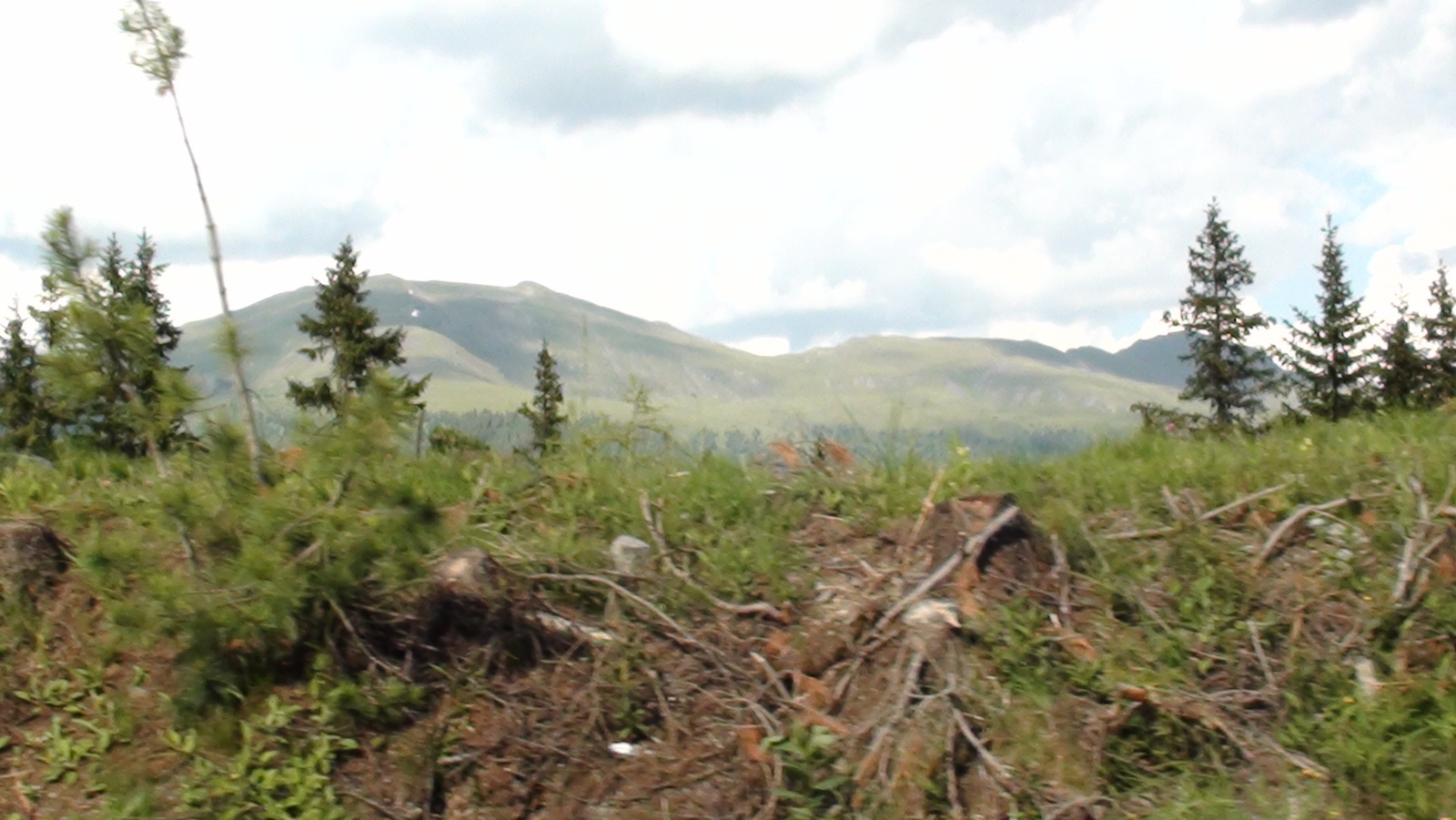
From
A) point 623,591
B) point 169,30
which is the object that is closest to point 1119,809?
point 623,591

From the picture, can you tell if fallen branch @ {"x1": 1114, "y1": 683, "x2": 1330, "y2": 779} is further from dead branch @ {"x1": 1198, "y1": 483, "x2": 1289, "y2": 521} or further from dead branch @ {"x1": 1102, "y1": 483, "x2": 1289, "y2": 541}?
dead branch @ {"x1": 1198, "y1": 483, "x2": 1289, "y2": 521}

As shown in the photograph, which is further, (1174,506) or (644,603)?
(1174,506)

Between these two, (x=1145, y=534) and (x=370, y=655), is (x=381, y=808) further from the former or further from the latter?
(x=1145, y=534)

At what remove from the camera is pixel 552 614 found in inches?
190

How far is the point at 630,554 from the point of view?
5.24m

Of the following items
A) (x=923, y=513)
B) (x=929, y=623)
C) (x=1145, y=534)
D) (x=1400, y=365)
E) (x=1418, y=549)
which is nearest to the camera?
(x=929, y=623)

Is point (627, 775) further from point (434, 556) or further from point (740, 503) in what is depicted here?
point (740, 503)

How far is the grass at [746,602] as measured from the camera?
4.05 metres

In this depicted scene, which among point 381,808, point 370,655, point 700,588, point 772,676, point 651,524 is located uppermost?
point 651,524

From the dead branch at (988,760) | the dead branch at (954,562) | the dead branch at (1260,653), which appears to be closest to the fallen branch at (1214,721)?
the dead branch at (1260,653)

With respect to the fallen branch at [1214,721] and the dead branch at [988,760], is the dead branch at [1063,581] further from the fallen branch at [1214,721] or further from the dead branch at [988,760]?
the dead branch at [988,760]

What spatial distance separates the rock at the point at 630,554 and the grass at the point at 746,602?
7 cm

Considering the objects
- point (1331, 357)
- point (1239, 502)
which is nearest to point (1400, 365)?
point (1331, 357)

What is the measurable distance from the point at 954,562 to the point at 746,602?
897 millimetres
